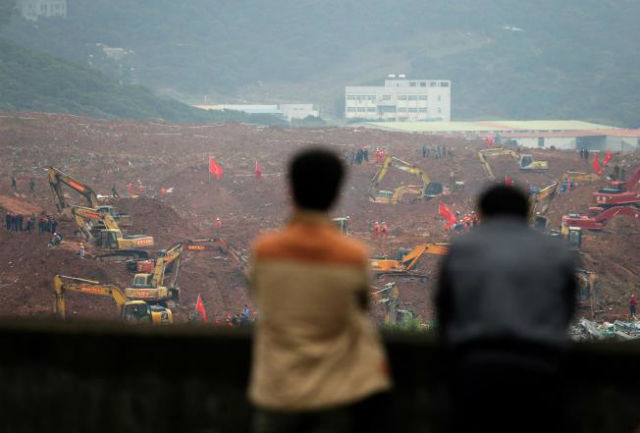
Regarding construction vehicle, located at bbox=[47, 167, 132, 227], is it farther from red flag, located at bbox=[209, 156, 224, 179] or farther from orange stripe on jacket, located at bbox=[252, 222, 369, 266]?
orange stripe on jacket, located at bbox=[252, 222, 369, 266]

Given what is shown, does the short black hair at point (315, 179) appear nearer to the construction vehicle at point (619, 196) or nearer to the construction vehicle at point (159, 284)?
A: the construction vehicle at point (159, 284)

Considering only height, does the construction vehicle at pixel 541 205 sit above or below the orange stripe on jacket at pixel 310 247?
below

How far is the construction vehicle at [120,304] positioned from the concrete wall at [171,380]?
1886 centimetres

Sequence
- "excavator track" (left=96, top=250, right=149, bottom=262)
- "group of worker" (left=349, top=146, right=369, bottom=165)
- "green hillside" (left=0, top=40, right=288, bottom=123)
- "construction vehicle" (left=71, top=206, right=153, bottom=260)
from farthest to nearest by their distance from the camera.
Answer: "green hillside" (left=0, top=40, right=288, bottom=123)
"group of worker" (left=349, top=146, right=369, bottom=165)
"construction vehicle" (left=71, top=206, right=153, bottom=260)
"excavator track" (left=96, top=250, right=149, bottom=262)

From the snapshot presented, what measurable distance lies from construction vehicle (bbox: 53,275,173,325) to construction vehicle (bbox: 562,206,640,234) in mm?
17185

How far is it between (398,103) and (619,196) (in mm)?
78695

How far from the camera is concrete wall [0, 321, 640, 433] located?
4148 millimetres

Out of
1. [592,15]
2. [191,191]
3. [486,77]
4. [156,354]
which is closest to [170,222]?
[191,191]

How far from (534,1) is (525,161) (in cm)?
11863

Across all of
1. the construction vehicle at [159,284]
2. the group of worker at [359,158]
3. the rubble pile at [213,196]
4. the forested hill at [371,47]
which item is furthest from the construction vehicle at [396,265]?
the forested hill at [371,47]

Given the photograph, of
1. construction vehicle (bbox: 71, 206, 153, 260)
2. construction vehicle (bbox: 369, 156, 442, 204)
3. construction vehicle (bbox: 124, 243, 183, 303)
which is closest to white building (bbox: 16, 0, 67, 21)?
construction vehicle (bbox: 369, 156, 442, 204)

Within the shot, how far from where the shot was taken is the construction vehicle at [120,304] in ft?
78.9

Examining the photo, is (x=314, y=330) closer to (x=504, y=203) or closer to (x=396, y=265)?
(x=504, y=203)

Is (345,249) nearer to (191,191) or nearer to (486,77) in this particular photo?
(191,191)
